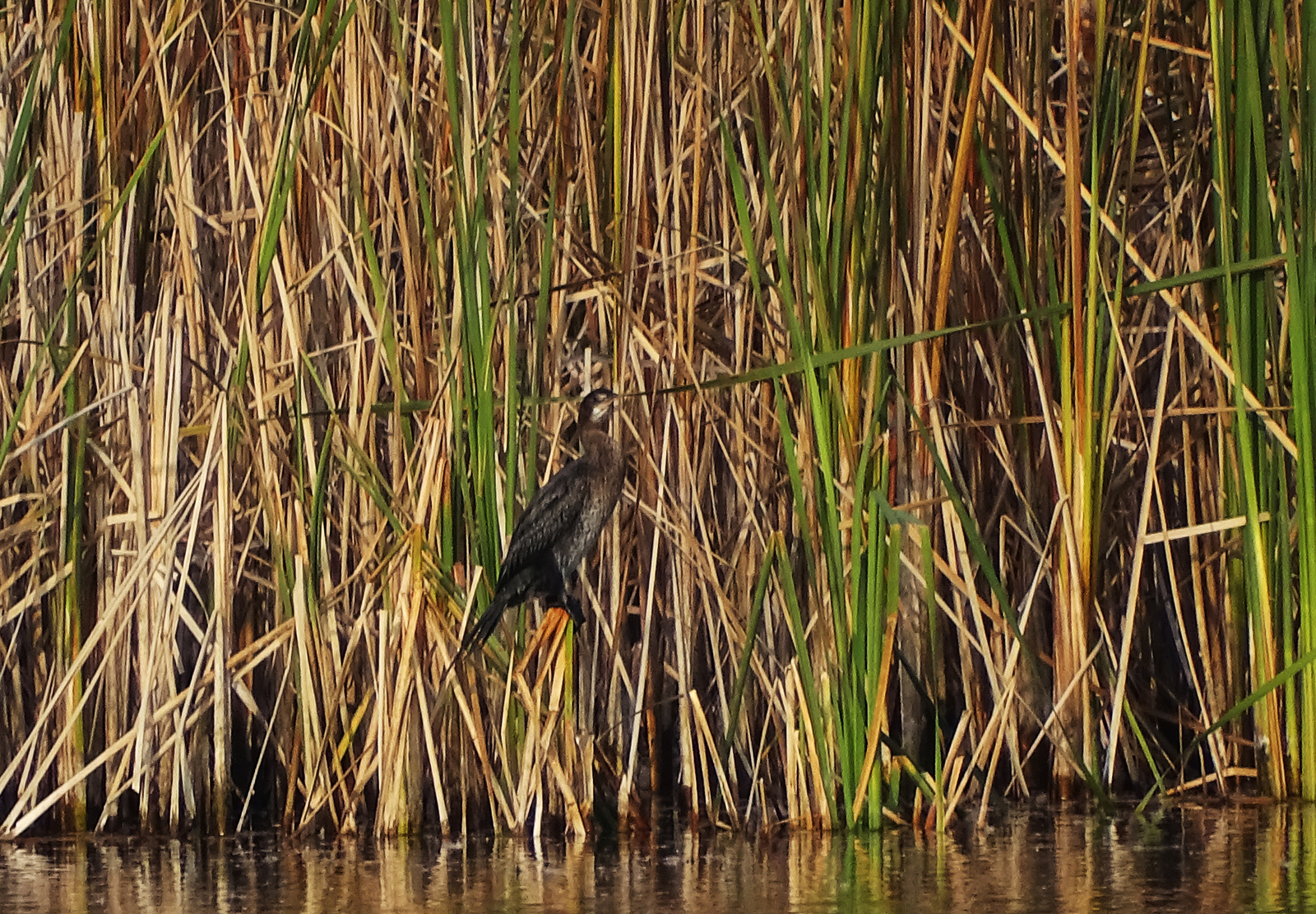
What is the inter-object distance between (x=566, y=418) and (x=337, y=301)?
74 cm

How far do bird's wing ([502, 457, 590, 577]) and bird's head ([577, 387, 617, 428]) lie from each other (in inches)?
4.5

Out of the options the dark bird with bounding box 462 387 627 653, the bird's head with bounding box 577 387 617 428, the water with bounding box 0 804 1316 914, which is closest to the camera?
the water with bounding box 0 804 1316 914

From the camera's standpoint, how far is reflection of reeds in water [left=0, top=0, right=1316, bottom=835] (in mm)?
4027

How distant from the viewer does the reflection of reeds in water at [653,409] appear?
4.03 m

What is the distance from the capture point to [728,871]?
3.66 metres

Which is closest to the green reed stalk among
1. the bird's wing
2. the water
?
the water

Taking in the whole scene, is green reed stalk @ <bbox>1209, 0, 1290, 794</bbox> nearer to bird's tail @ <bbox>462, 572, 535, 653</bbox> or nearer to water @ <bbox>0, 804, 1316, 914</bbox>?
water @ <bbox>0, 804, 1316, 914</bbox>

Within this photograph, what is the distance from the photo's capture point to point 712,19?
14.3 ft

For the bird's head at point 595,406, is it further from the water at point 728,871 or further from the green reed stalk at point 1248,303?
the green reed stalk at point 1248,303

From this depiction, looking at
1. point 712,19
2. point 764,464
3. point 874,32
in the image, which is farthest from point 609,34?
point 764,464

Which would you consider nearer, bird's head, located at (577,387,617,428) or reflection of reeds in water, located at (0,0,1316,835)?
reflection of reeds in water, located at (0,0,1316,835)

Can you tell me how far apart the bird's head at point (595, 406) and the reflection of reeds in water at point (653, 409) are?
84mm

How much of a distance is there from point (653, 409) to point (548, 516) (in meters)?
0.35

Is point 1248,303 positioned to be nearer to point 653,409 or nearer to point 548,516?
point 653,409
